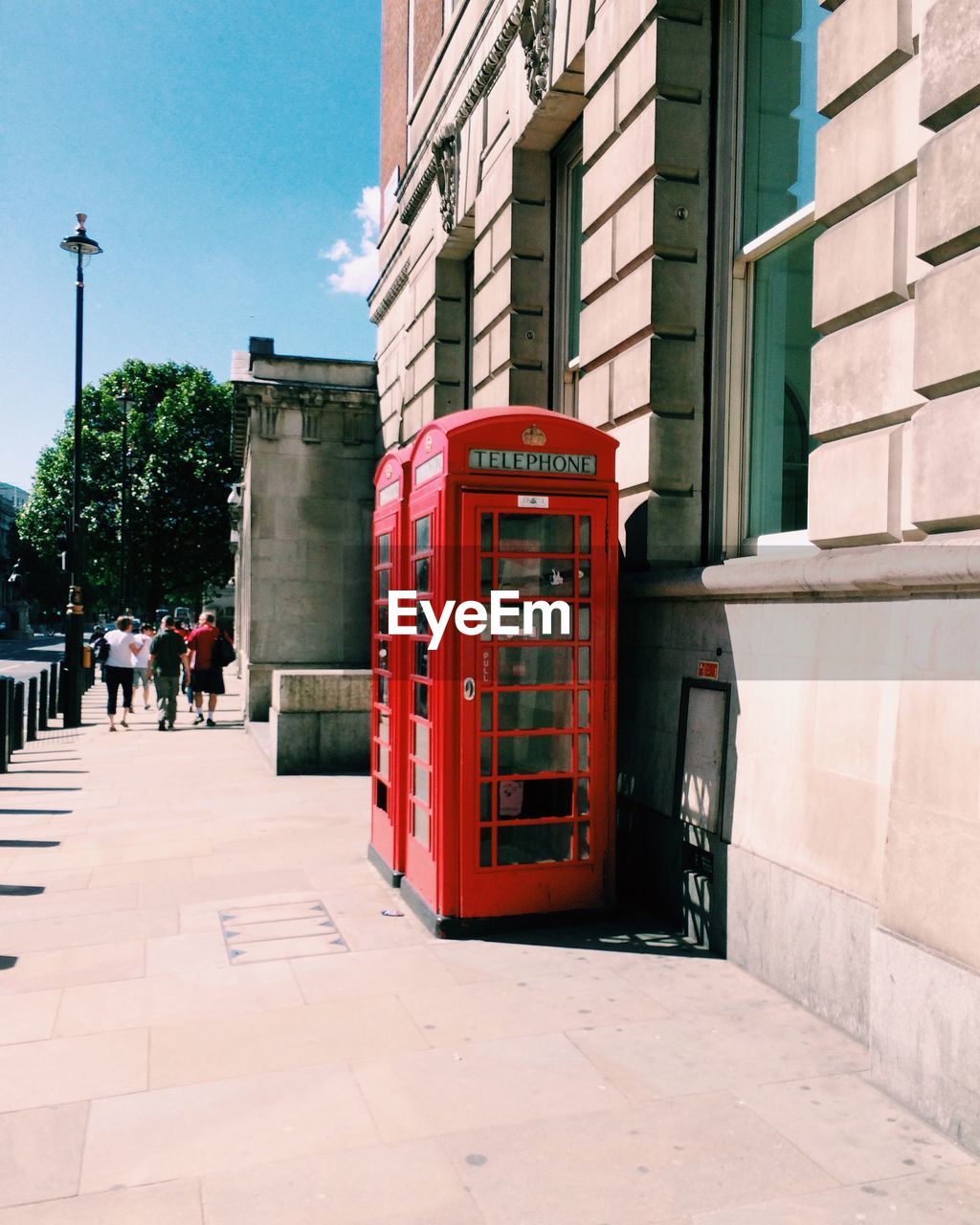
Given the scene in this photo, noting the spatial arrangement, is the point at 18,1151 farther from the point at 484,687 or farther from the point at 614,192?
the point at 614,192

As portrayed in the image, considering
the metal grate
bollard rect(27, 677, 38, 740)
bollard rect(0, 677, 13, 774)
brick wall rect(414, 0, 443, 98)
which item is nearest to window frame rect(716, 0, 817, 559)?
the metal grate

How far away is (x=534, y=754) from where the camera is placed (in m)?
5.75

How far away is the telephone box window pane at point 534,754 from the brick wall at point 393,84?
1294cm

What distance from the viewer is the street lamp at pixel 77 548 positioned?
17172 millimetres

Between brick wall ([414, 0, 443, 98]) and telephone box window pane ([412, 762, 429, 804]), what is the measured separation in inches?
422

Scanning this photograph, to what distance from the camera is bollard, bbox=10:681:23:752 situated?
44.0 ft

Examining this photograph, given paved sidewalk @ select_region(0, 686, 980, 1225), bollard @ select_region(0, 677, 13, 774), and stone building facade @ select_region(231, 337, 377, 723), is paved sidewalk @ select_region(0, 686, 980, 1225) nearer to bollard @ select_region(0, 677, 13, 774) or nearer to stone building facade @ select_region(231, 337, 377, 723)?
bollard @ select_region(0, 677, 13, 774)

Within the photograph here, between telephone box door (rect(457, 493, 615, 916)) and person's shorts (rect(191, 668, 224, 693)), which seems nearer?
telephone box door (rect(457, 493, 615, 916))

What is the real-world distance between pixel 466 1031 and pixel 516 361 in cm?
636

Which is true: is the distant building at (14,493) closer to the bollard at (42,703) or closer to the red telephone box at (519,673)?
the bollard at (42,703)

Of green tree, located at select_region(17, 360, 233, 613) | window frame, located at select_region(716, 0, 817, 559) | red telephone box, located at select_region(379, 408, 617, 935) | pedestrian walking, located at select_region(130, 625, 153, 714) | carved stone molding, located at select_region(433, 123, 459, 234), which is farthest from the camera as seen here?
green tree, located at select_region(17, 360, 233, 613)

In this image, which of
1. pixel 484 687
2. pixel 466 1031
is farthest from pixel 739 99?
pixel 466 1031

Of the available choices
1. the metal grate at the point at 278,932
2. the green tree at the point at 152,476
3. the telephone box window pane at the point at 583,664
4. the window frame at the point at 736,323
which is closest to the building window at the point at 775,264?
the window frame at the point at 736,323

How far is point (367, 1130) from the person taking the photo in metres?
3.48
